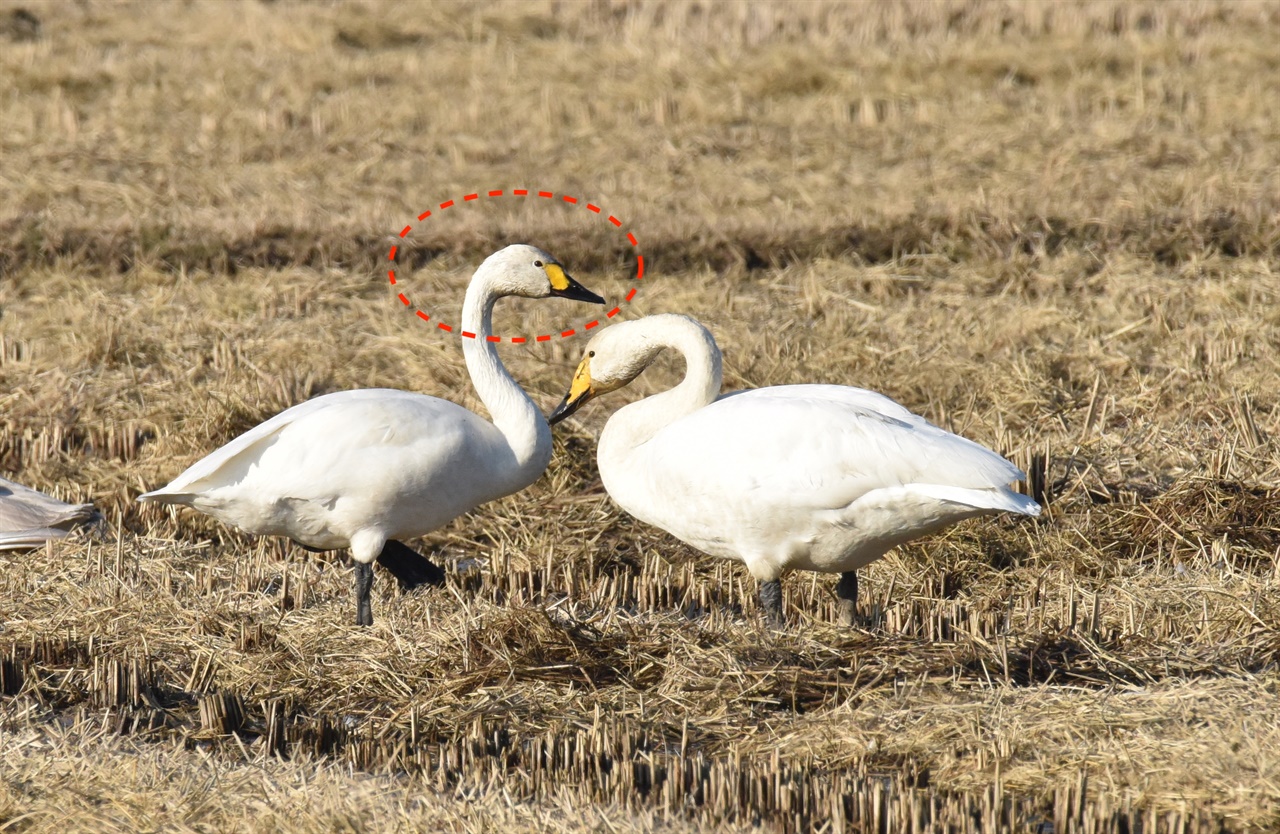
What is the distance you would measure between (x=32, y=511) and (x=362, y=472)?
60.0 inches

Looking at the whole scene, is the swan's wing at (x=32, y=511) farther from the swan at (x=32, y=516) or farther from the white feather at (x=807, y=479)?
the white feather at (x=807, y=479)

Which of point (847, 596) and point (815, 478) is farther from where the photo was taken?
point (847, 596)

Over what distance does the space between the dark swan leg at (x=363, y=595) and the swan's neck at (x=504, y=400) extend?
25.6 inches

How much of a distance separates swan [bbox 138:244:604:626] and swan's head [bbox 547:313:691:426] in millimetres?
294

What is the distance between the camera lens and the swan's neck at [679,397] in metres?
5.49

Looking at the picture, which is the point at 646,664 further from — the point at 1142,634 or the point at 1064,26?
the point at 1064,26

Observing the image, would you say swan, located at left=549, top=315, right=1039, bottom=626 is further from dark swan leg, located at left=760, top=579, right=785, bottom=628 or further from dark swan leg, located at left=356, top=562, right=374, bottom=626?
dark swan leg, located at left=356, top=562, right=374, bottom=626

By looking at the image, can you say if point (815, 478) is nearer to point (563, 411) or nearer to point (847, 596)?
point (847, 596)

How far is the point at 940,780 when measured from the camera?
13.2ft

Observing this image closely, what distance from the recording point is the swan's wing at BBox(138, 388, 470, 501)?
17.6 ft

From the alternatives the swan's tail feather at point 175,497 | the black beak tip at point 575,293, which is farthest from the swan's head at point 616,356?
the swan's tail feather at point 175,497

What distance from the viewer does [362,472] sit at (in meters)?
5.31

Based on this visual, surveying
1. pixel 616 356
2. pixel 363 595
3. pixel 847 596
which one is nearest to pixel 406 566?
pixel 363 595

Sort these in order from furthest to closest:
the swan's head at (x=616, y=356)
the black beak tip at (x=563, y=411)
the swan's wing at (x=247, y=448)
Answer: the black beak tip at (x=563, y=411), the swan's head at (x=616, y=356), the swan's wing at (x=247, y=448)
